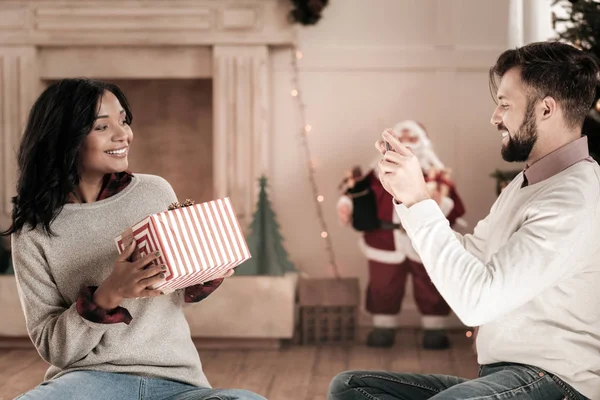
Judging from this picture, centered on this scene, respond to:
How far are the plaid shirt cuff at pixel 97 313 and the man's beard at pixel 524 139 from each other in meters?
0.87

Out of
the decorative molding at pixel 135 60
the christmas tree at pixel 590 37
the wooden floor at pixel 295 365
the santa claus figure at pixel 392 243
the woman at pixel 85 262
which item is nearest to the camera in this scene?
the woman at pixel 85 262

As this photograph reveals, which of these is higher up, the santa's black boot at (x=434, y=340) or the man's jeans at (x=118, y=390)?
the man's jeans at (x=118, y=390)

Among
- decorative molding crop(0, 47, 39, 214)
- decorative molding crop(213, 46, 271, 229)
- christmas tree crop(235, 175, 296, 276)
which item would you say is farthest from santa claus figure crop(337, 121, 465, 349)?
decorative molding crop(0, 47, 39, 214)

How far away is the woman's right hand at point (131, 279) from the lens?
1580mm

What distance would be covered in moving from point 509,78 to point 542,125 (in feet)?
0.40

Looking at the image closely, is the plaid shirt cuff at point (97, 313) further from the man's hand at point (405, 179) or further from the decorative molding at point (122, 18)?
the decorative molding at point (122, 18)

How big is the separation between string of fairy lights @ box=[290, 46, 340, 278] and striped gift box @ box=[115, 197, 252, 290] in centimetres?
261

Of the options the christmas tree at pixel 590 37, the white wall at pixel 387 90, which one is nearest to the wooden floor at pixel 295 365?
the white wall at pixel 387 90

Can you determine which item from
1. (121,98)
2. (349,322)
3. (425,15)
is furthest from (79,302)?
(425,15)

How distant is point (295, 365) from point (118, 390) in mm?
1925

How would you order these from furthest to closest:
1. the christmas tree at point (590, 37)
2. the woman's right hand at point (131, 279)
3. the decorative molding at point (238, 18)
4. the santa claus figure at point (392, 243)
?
the decorative molding at point (238, 18)
the santa claus figure at point (392, 243)
the christmas tree at point (590, 37)
the woman's right hand at point (131, 279)

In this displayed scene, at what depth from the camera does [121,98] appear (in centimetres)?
194

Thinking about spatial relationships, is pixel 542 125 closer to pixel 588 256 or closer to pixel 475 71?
pixel 588 256

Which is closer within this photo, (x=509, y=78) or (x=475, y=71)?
(x=509, y=78)
